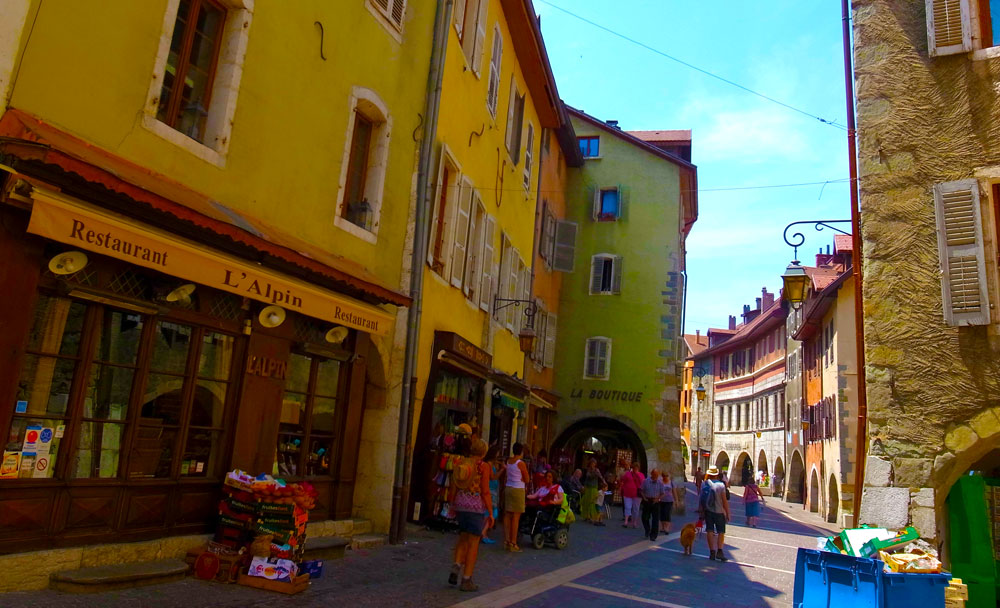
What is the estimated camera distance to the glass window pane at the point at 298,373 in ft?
27.1

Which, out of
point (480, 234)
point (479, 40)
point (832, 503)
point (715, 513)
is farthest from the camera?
point (832, 503)

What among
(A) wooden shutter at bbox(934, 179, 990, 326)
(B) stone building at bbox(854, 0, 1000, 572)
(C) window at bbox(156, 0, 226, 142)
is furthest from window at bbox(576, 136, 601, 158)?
(C) window at bbox(156, 0, 226, 142)

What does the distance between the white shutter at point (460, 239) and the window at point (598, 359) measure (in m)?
11.8

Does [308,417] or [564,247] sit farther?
[564,247]

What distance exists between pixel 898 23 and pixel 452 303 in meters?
7.41

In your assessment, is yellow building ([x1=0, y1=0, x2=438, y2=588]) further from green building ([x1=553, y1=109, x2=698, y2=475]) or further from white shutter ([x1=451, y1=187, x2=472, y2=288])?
green building ([x1=553, y1=109, x2=698, y2=475])

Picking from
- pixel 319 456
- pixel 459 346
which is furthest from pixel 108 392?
pixel 459 346

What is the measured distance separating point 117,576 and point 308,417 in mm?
3235

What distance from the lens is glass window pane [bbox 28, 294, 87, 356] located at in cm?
542

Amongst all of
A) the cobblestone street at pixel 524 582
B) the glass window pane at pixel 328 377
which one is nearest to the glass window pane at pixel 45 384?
the cobblestone street at pixel 524 582

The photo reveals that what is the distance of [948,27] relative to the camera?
29.3 feet

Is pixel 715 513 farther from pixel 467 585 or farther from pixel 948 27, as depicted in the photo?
pixel 948 27

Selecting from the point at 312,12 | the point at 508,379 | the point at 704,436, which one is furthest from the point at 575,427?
the point at 704,436

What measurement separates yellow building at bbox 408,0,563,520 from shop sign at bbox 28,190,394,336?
324 cm
